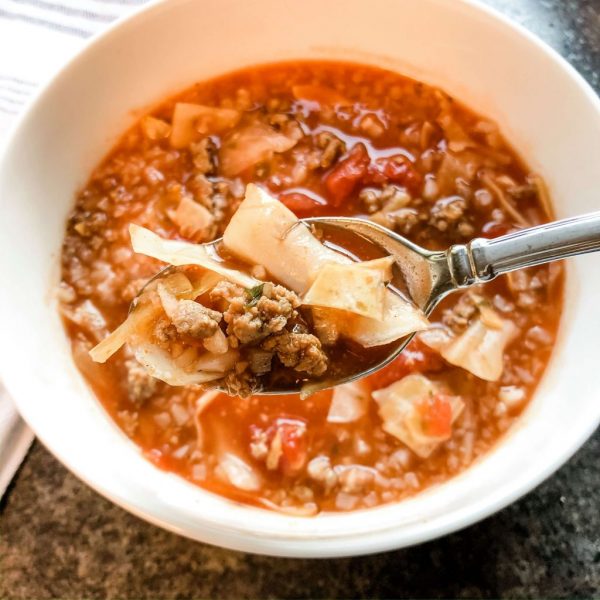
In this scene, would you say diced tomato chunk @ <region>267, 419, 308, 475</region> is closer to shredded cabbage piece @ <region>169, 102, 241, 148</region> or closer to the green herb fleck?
the green herb fleck

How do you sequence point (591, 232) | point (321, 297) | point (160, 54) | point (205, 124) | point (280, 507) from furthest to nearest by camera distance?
point (205, 124), point (160, 54), point (280, 507), point (321, 297), point (591, 232)

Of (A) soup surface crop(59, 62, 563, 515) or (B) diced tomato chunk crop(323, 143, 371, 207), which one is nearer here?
(A) soup surface crop(59, 62, 563, 515)

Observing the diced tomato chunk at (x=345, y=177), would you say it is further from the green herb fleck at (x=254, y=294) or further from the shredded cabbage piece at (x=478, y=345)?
the green herb fleck at (x=254, y=294)

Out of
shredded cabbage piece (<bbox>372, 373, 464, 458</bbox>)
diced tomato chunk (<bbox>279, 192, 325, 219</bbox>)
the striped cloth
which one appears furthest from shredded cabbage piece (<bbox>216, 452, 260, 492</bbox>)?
the striped cloth

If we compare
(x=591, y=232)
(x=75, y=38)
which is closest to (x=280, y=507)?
(x=591, y=232)

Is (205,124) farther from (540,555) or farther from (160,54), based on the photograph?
(540,555)

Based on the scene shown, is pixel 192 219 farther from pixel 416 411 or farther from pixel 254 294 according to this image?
pixel 416 411
